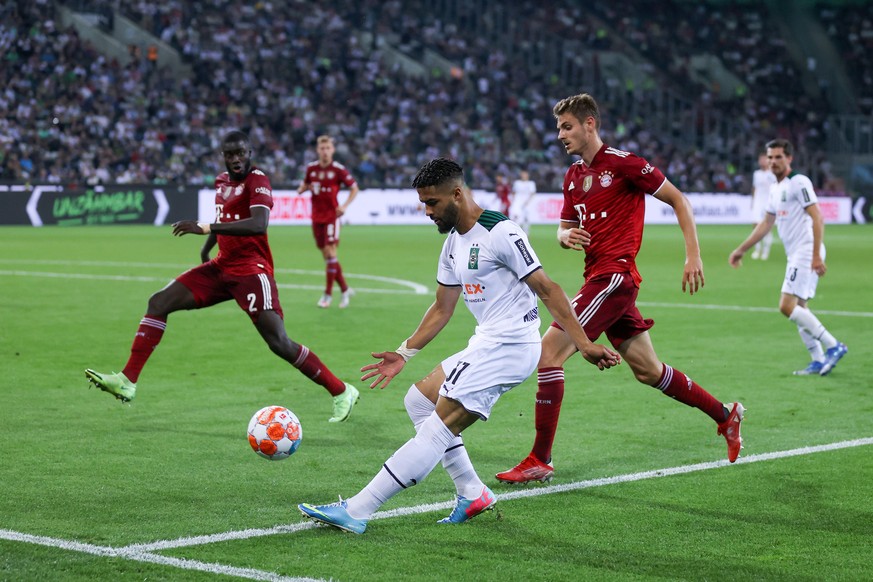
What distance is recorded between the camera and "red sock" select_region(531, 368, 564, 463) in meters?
7.27

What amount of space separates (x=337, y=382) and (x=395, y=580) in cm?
411

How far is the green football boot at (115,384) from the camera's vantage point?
28.6 feet

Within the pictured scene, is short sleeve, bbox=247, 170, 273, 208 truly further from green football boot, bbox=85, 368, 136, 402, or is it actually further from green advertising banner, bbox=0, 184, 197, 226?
green advertising banner, bbox=0, 184, 197, 226

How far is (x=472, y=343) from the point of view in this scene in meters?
6.10

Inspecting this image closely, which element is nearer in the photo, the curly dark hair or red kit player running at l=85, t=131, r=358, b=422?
the curly dark hair

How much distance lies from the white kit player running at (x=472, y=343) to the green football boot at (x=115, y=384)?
10.7 ft

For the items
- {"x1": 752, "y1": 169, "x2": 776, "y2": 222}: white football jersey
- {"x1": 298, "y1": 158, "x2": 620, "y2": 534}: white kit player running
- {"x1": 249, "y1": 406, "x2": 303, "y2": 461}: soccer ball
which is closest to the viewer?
{"x1": 298, "y1": 158, "x2": 620, "y2": 534}: white kit player running

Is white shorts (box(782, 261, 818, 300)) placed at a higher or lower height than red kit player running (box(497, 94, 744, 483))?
lower

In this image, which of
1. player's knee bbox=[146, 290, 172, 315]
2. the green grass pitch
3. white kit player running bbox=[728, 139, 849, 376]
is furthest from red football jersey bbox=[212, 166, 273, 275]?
white kit player running bbox=[728, 139, 849, 376]

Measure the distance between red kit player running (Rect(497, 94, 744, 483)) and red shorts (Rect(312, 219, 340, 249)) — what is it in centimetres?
988

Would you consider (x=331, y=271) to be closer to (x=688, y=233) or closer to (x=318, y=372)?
(x=318, y=372)

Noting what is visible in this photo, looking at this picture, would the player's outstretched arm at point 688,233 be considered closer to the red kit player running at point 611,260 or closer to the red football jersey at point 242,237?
the red kit player running at point 611,260

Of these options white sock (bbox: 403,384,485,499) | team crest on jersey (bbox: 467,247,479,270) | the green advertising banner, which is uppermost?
team crest on jersey (bbox: 467,247,479,270)

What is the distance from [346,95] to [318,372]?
3922cm
